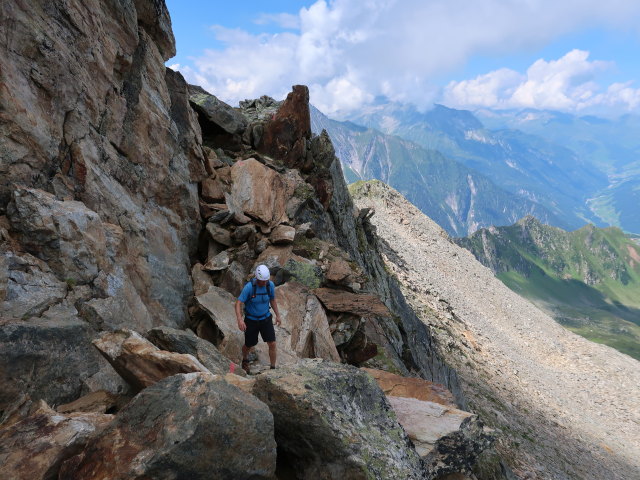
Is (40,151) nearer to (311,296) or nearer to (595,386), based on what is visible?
(311,296)

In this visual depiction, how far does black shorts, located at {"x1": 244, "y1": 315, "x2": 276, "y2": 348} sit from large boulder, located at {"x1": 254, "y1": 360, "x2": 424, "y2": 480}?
13.3ft

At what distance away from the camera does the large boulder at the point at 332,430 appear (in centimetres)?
728

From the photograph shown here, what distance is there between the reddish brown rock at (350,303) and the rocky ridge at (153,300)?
10 cm

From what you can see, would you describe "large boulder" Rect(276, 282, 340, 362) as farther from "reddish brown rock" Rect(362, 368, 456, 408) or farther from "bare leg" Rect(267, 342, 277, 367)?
"reddish brown rock" Rect(362, 368, 456, 408)

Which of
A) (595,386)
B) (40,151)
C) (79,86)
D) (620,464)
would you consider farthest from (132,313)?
(595,386)

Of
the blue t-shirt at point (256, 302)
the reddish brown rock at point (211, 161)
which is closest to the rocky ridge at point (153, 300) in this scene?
the reddish brown rock at point (211, 161)

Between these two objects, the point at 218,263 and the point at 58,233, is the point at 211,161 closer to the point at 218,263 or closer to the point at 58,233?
the point at 218,263

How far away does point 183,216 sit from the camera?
666 inches

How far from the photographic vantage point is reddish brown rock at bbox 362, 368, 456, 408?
41.9 ft

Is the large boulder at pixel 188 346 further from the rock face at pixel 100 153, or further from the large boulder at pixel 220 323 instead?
the large boulder at pixel 220 323

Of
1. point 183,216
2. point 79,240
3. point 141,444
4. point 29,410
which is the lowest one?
point 29,410

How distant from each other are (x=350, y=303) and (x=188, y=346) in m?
8.81

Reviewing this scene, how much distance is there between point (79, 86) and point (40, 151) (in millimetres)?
2849

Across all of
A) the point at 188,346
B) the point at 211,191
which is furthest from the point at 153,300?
the point at 211,191
